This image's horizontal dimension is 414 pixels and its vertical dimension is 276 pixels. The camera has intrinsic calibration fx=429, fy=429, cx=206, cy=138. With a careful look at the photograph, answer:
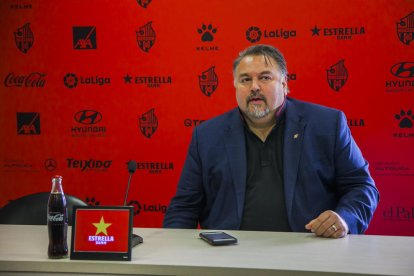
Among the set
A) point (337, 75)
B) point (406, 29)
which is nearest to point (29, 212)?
point (337, 75)

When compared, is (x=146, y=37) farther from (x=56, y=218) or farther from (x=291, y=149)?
(x=56, y=218)

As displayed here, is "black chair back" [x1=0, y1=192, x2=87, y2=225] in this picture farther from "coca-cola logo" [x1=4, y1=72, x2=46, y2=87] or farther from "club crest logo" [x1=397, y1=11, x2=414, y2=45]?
"club crest logo" [x1=397, y1=11, x2=414, y2=45]

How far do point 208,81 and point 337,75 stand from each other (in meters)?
0.89

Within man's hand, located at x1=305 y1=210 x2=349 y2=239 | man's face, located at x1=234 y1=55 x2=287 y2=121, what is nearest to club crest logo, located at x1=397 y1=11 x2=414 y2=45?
man's face, located at x1=234 y1=55 x2=287 y2=121

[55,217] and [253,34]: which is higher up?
[253,34]

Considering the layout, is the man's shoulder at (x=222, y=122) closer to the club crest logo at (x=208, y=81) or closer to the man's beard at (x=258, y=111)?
the man's beard at (x=258, y=111)

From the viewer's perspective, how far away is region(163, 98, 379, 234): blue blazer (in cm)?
191

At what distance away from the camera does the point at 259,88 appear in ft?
6.86

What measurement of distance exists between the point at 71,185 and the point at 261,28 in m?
1.82

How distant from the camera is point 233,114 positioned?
2.20 metres

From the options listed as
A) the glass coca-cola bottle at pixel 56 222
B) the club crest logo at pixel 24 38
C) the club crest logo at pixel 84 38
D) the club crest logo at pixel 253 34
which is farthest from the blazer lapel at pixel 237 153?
the club crest logo at pixel 24 38

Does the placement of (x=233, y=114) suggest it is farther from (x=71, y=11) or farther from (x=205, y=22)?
(x=71, y=11)

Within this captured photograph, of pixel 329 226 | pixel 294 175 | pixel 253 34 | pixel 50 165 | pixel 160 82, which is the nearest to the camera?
pixel 329 226

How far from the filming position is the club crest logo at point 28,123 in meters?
3.27
